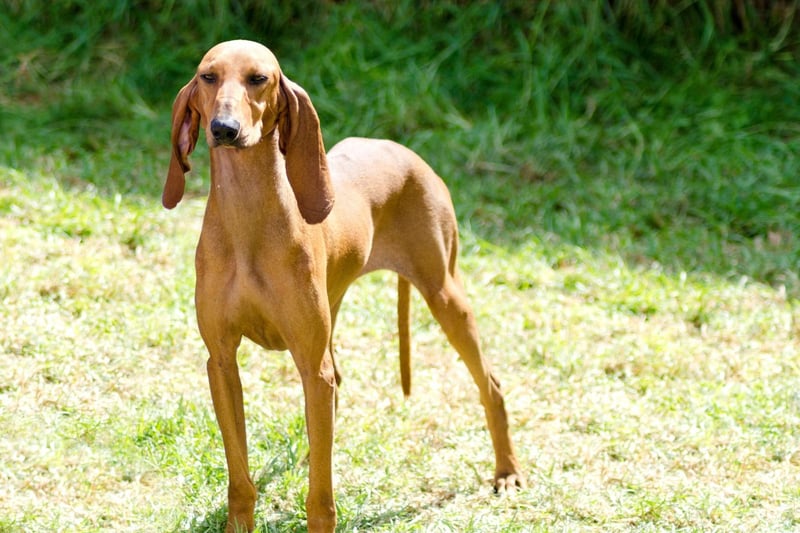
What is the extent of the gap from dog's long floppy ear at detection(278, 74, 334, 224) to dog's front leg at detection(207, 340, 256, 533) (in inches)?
20.7

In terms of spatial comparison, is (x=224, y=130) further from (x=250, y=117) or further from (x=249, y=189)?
(x=249, y=189)

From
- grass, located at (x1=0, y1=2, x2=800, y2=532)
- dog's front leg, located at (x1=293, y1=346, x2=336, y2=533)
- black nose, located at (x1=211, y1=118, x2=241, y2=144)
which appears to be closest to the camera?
black nose, located at (x1=211, y1=118, x2=241, y2=144)

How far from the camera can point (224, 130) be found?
319cm

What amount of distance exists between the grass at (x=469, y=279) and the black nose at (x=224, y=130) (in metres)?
1.47

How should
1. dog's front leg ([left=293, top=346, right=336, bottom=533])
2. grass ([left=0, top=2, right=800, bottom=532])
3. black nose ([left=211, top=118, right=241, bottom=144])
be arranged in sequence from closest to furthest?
black nose ([left=211, top=118, right=241, bottom=144]), dog's front leg ([left=293, top=346, right=336, bottom=533]), grass ([left=0, top=2, right=800, bottom=532])

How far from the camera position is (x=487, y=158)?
25.7 ft

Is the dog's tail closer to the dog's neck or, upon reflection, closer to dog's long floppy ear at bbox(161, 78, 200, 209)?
the dog's neck

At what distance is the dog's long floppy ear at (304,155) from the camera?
11.7ft

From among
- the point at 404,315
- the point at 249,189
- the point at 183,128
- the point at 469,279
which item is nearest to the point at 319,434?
the point at 249,189

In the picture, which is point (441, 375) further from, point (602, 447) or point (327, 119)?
point (327, 119)

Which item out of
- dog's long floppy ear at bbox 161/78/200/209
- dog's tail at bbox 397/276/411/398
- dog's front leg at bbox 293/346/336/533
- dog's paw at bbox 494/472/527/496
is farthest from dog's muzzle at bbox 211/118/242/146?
dog's paw at bbox 494/472/527/496

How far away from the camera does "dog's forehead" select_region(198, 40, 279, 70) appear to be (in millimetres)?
3355

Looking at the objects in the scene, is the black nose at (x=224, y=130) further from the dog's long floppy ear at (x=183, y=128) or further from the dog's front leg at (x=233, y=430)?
the dog's front leg at (x=233, y=430)

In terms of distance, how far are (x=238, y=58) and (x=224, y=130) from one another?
285mm
